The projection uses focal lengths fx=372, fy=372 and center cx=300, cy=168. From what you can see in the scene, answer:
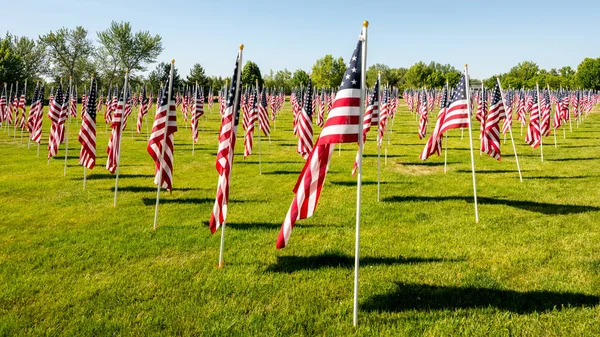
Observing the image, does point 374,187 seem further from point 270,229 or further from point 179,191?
point 179,191

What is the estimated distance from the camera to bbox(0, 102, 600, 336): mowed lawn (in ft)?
18.8

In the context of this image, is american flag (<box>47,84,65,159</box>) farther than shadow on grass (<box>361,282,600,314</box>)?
Yes

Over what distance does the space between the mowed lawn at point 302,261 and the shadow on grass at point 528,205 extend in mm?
87

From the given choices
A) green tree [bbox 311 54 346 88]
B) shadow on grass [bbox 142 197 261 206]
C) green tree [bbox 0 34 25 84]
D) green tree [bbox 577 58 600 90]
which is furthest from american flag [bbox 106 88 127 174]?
green tree [bbox 577 58 600 90]

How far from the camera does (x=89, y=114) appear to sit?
13547mm

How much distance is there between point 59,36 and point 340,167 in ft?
334

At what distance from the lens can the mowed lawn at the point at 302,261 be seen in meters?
5.73

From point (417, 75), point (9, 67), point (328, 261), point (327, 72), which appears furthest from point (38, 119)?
point (417, 75)

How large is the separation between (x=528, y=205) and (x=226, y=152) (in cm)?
1020

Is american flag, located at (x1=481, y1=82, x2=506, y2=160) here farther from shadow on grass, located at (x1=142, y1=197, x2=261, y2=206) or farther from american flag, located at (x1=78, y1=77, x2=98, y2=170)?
american flag, located at (x1=78, y1=77, x2=98, y2=170)

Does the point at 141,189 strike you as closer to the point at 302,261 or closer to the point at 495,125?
the point at 302,261

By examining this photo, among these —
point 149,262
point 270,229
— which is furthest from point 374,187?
point 149,262

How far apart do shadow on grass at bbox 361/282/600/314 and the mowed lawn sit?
29 mm

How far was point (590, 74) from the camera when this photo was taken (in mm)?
96625
